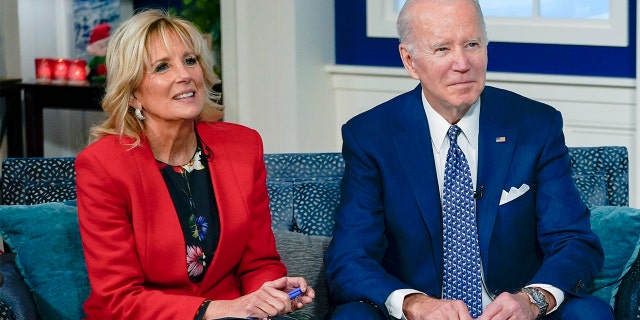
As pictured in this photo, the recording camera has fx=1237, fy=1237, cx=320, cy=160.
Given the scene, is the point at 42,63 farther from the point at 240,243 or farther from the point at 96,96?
the point at 240,243

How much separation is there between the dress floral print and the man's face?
1.93 feet

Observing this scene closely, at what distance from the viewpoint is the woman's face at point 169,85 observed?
2.83 metres

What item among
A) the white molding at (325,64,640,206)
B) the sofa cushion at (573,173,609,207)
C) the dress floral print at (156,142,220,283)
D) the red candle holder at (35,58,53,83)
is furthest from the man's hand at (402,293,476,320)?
the red candle holder at (35,58,53,83)

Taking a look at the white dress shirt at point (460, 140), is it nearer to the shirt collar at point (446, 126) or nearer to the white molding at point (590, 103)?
the shirt collar at point (446, 126)

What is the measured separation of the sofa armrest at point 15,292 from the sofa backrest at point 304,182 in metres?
0.20

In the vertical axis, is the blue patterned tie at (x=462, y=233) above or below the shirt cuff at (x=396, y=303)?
above

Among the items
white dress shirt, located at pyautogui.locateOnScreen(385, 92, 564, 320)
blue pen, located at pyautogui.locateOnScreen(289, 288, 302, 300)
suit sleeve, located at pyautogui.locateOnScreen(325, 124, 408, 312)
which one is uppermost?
white dress shirt, located at pyautogui.locateOnScreen(385, 92, 564, 320)

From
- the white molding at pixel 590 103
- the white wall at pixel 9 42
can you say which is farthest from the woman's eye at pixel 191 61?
the white wall at pixel 9 42

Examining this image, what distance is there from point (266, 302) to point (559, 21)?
7.49ft

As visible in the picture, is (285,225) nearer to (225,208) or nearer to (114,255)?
(225,208)

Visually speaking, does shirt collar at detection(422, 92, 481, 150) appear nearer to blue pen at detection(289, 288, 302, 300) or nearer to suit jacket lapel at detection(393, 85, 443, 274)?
suit jacket lapel at detection(393, 85, 443, 274)

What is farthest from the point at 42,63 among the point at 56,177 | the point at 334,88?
the point at 56,177

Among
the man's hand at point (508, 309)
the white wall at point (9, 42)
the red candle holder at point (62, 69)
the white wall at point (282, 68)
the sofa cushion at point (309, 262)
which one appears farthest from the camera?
the white wall at point (9, 42)

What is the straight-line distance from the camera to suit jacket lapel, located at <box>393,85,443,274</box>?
287 cm
